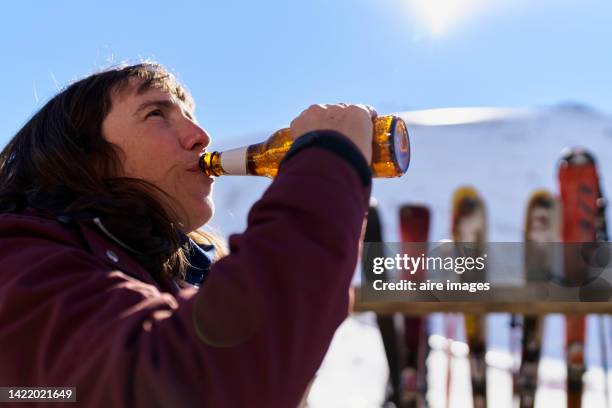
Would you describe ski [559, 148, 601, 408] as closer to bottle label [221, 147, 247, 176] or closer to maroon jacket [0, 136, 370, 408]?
bottle label [221, 147, 247, 176]

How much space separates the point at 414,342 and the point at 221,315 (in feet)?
13.5

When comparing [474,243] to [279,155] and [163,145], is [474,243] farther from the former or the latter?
[163,145]

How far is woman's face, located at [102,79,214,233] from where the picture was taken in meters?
1.07

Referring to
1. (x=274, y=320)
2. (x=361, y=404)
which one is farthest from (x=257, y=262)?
(x=361, y=404)

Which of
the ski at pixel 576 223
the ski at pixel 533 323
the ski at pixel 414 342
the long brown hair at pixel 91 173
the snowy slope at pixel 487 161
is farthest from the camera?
the snowy slope at pixel 487 161

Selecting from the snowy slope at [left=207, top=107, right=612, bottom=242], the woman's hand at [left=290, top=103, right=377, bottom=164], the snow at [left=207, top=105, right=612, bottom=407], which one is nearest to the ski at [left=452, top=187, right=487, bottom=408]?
the woman's hand at [left=290, top=103, right=377, bottom=164]

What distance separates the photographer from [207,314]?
579mm

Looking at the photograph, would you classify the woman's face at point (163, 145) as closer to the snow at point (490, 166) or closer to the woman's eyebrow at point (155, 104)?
the woman's eyebrow at point (155, 104)

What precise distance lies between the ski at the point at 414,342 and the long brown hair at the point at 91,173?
112 inches

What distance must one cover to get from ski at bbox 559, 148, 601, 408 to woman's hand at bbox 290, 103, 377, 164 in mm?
3311

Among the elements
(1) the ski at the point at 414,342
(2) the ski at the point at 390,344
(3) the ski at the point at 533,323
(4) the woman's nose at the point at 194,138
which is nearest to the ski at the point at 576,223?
(3) the ski at the point at 533,323

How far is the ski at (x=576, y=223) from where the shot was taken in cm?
395

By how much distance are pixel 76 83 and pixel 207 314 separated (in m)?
0.81

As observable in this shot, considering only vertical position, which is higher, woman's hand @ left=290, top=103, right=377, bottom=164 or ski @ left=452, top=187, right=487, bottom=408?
ski @ left=452, top=187, right=487, bottom=408
